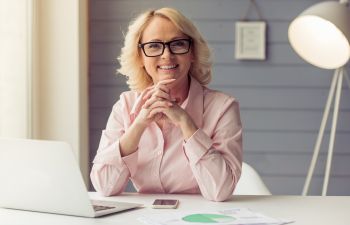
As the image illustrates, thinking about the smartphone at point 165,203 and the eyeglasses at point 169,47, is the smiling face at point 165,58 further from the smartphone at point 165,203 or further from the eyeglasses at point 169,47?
the smartphone at point 165,203

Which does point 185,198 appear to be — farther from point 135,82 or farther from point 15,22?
point 15,22

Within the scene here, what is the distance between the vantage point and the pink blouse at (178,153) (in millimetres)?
2219

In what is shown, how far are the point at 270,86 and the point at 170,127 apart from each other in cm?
170

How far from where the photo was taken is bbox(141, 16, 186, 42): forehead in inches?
92.6

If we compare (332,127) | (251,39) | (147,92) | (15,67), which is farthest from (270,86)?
(147,92)

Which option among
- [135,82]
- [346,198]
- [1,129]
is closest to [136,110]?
[135,82]

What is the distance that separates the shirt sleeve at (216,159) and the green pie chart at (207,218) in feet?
0.85

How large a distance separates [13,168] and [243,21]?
227 cm

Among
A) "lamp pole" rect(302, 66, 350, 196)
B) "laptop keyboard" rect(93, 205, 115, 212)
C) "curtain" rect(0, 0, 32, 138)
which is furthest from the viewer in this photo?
"lamp pole" rect(302, 66, 350, 196)

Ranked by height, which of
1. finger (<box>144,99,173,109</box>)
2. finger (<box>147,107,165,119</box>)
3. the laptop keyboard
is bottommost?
the laptop keyboard

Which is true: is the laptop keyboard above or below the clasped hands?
below

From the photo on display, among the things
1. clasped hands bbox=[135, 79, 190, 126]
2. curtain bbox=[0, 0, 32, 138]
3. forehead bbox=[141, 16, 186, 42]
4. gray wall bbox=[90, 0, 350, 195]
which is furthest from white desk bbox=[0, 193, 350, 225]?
gray wall bbox=[90, 0, 350, 195]

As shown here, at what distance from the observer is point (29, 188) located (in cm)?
194

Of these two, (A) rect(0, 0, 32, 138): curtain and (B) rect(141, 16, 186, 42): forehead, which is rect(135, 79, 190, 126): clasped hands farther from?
(A) rect(0, 0, 32, 138): curtain
